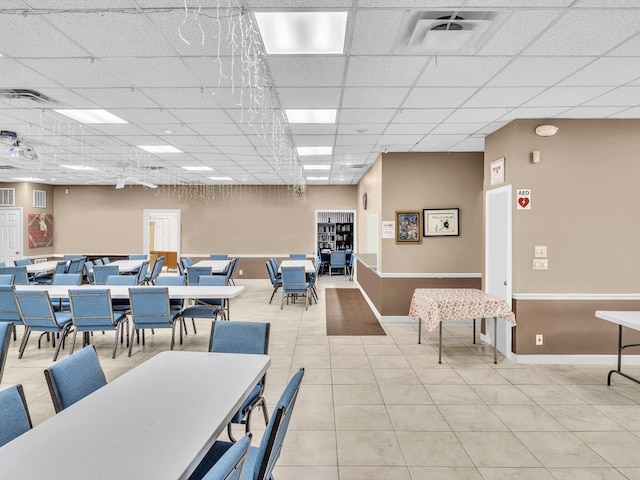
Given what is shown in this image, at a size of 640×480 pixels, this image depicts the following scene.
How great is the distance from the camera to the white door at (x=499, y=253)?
14.4ft

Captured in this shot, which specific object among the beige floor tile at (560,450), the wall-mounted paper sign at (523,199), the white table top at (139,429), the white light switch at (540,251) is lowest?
the beige floor tile at (560,450)

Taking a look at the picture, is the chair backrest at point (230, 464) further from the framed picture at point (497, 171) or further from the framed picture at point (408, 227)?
the framed picture at point (408, 227)

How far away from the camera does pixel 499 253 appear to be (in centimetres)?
462

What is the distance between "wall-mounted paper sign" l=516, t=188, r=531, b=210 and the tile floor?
1.83 metres

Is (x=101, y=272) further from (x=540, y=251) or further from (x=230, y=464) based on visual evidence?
(x=540, y=251)

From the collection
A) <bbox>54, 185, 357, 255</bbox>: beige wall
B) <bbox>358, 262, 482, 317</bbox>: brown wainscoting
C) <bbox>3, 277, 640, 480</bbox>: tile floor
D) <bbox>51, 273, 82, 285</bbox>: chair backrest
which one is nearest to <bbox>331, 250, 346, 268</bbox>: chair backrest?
<bbox>54, 185, 357, 255</bbox>: beige wall

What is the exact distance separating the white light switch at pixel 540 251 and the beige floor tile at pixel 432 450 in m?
2.49

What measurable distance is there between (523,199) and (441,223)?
A: 1.88 m

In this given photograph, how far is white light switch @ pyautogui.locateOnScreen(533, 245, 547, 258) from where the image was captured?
424 cm

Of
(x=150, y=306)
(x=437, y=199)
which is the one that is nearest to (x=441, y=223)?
(x=437, y=199)

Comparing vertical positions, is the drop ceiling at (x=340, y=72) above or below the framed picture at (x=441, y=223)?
above

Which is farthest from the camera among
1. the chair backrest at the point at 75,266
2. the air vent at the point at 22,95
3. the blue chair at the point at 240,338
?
the chair backrest at the point at 75,266

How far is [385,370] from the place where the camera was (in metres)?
4.01

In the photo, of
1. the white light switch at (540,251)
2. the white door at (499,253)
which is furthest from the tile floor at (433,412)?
the white light switch at (540,251)
